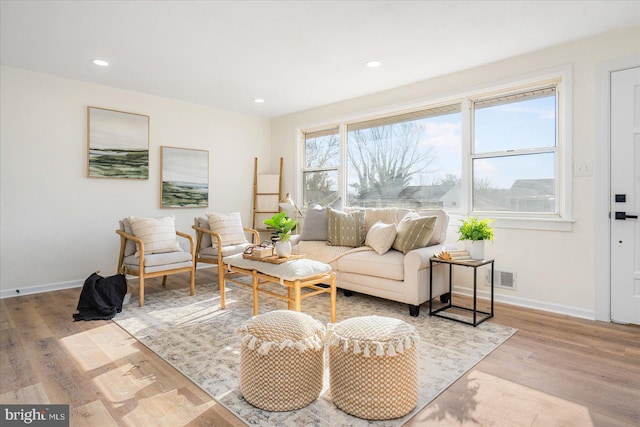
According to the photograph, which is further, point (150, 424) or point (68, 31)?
point (68, 31)

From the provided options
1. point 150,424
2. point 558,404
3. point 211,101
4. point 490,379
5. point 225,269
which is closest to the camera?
point 150,424

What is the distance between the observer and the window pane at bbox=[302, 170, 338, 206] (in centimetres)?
553

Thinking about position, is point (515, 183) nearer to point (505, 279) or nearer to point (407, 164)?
point (505, 279)

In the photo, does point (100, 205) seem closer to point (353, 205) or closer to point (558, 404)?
point (353, 205)

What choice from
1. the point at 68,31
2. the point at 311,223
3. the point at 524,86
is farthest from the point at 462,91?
the point at 68,31

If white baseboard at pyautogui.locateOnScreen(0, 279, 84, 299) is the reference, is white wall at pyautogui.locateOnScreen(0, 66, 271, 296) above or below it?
above

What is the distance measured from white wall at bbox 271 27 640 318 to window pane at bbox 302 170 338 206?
2.09 meters

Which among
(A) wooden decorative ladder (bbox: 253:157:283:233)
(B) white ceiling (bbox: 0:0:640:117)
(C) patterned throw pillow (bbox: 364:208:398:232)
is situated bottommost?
(C) patterned throw pillow (bbox: 364:208:398:232)

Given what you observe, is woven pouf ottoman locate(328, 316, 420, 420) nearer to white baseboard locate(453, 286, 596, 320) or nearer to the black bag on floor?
white baseboard locate(453, 286, 596, 320)

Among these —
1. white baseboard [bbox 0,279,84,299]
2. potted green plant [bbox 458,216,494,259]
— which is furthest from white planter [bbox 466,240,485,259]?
white baseboard [bbox 0,279,84,299]

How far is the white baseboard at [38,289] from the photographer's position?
3938mm

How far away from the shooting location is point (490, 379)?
6.98ft

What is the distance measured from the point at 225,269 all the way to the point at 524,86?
3.55 metres

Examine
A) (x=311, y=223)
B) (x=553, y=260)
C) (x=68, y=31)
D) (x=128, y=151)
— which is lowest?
(x=553, y=260)
